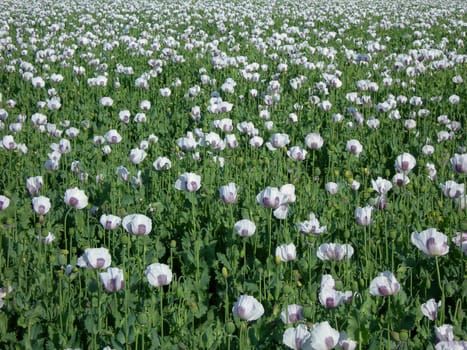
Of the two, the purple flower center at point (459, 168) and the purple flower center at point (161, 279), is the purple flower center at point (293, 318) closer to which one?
the purple flower center at point (161, 279)

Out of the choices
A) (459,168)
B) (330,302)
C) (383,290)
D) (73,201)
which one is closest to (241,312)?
(330,302)

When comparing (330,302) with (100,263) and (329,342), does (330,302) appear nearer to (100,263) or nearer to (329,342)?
(329,342)

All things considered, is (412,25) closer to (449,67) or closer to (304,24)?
(304,24)

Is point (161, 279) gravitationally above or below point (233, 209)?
above

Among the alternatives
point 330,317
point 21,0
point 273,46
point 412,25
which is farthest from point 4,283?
point 21,0

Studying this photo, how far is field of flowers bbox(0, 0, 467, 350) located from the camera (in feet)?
7.93

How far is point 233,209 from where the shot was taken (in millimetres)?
3742

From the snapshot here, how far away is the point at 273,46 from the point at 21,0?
1422cm

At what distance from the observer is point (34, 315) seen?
239 cm

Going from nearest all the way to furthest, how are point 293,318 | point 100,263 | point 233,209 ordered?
point 293,318 → point 100,263 → point 233,209

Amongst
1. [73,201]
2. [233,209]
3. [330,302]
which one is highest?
[330,302]

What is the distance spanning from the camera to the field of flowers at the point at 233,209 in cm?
242

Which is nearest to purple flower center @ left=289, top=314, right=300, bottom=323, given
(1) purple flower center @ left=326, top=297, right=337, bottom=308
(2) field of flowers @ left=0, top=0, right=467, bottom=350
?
(2) field of flowers @ left=0, top=0, right=467, bottom=350

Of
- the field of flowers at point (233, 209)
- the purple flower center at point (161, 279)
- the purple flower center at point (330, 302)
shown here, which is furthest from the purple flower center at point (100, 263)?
the purple flower center at point (330, 302)
